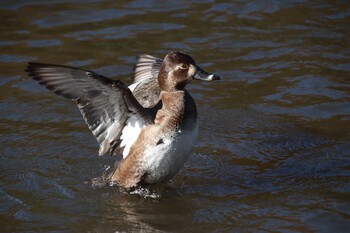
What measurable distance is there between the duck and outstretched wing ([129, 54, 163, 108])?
35cm

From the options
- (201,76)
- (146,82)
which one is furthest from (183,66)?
(146,82)

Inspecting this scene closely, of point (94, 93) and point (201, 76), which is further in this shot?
point (201, 76)

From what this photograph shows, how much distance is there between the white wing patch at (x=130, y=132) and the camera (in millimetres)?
6359

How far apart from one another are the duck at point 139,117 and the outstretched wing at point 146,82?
13.8 inches

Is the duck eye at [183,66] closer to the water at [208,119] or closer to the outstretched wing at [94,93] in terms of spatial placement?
the outstretched wing at [94,93]

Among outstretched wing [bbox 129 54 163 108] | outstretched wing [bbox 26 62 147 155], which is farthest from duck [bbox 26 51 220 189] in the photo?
outstretched wing [bbox 129 54 163 108]

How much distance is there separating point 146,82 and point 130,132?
0.99 m

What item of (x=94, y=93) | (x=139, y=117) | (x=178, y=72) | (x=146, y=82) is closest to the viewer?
(x=94, y=93)

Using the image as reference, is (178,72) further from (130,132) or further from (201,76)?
(130,132)

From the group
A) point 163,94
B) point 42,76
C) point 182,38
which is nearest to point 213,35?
point 182,38

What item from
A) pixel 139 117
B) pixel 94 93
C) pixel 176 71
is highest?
pixel 176 71

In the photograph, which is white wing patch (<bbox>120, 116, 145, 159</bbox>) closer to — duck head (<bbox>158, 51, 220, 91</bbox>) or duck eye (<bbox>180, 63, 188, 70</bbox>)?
duck head (<bbox>158, 51, 220, 91</bbox>)

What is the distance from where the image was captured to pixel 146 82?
7324 millimetres

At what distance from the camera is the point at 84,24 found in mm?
10539
